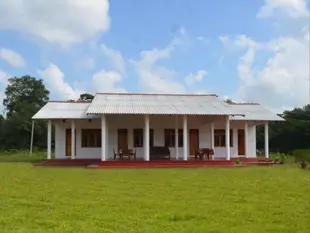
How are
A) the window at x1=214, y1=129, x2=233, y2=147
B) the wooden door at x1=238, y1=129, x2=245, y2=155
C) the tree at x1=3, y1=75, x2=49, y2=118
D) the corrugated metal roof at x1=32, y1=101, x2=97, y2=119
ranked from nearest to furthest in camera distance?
the corrugated metal roof at x1=32, y1=101, x2=97, y2=119 < the window at x1=214, y1=129, x2=233, y2=147 < the wooden door at x1=238, y1=129, x2=245, y2=155 < the tree at x1=3, y1=75, x2=49, y2=118

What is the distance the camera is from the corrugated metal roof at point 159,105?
23.3 metres

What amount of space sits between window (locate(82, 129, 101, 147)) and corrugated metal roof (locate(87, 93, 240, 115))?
187cm

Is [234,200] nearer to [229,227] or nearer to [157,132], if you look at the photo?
[229,227]

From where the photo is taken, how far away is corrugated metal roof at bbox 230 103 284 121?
27359mm

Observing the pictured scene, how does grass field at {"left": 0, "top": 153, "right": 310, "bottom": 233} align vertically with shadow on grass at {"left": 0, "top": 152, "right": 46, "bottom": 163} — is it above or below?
below

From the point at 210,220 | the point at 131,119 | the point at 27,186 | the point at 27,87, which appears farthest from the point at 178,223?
the point at 27,87

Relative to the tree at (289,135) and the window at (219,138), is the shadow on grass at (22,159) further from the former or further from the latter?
the tree at (289,135)

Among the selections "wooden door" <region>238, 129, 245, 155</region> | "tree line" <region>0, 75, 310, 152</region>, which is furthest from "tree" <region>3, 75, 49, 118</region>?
"wooden door" <region>238, 129, 245, 155</region>

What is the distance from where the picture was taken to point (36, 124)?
51500mm

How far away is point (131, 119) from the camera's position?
27.1 metres

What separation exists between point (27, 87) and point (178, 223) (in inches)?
2379

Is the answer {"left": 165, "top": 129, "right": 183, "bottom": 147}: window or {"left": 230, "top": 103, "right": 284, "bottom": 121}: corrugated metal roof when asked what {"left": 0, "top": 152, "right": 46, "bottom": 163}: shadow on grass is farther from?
{"left": 230, "top": 103, "right": 284, "bottom": 121}: corrugated metal roof

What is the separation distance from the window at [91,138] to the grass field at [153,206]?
42.4ft

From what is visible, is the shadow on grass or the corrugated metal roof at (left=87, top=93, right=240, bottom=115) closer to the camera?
the corrugated metal roof at (left=87, top=93, right=240, bottom=115)
